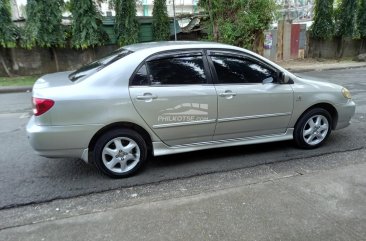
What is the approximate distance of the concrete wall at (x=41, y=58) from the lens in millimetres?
12977

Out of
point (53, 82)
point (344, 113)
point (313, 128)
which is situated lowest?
point (313, 128)

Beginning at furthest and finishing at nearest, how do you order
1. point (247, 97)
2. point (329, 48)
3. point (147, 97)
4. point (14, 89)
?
point (329, 48) < point (14, 89) < point (247, 97) < point (147, 97)

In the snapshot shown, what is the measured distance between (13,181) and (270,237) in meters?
2.98

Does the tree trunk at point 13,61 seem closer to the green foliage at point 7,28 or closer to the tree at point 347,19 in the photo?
the green foliage at point 7,28

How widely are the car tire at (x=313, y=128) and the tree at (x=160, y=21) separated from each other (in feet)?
34.5

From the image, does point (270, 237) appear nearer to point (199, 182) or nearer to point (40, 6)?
point (199, 182)

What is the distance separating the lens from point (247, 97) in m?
4.08

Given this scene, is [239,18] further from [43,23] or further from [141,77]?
[141,77]

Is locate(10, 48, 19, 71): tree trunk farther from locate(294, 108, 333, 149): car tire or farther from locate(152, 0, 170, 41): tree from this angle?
locate(294, 108, 333, 149): car tire

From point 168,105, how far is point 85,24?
10142 millimetres

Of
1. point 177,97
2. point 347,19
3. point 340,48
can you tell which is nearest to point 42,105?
point 177,97

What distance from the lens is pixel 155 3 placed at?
13859mm

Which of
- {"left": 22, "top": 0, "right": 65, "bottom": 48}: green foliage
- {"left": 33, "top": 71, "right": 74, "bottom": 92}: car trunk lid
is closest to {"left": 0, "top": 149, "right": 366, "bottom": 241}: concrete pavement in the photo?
{"left": 33, "top": 71, "right": 74, "bottom": 92}: car trunk lid

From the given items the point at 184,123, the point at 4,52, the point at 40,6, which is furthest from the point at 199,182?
the point at 4,52
